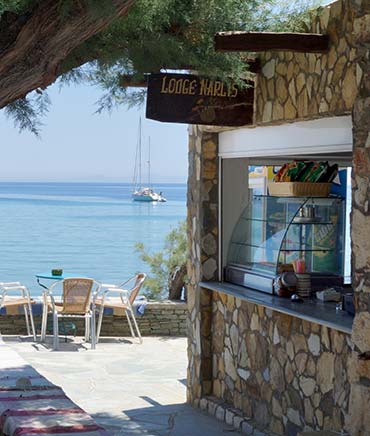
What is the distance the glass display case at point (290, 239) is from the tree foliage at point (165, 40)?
1.46 metres

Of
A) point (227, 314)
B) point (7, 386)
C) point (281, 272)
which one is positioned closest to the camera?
point (7, 386)

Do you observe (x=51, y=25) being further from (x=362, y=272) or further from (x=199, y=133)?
(x=199, y=133)

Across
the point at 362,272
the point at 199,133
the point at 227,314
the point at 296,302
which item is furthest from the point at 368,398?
the point at 199,133

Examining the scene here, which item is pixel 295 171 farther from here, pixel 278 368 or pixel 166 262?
pixel 166 262

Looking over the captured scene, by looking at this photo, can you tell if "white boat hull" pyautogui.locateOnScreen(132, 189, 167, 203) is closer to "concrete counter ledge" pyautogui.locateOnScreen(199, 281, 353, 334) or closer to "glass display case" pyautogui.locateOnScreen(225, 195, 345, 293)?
"glass display case" pyautogui.locateOnScreen(225, 195, 345, 293)

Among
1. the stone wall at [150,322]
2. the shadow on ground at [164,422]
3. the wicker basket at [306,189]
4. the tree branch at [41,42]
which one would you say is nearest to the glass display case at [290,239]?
the wicker basket at [306,189]

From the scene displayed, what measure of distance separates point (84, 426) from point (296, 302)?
2820mm

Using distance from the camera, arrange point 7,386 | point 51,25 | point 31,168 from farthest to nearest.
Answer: point 31,168
point 7,386
point 51,25

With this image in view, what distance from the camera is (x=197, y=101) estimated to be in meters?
7.48

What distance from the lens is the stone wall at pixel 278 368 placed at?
6566 millimetres

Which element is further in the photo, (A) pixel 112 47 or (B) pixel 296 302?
(B) pixel 296 302

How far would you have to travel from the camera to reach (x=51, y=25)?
477 cm

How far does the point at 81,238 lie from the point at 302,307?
43637mm

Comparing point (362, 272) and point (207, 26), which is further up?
point (207, 26)
